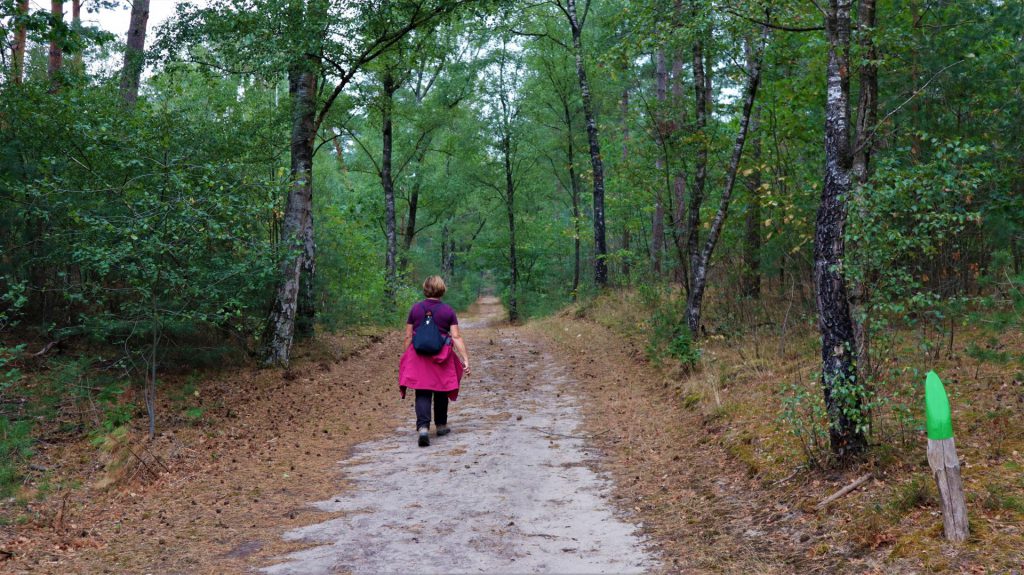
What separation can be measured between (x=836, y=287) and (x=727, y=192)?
6.32 m

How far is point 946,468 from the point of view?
4086 mm

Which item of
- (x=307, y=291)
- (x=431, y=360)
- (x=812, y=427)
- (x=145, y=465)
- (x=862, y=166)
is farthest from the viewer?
(x=307, y=291)

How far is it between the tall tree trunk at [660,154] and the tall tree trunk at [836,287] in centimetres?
628

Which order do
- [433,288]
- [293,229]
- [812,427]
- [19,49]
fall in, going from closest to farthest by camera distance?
1. [812,427]
2. [433,288]
3. [293,229]
4. [19,49]

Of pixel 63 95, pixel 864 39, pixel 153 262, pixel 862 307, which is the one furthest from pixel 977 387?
pixel 63 95

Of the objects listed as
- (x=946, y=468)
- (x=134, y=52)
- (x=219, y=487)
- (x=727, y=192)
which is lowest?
(x=219, y=487)

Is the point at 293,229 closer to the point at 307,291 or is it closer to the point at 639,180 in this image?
the point at 307,291

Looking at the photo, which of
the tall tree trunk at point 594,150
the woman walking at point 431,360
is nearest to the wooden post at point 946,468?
the woman walking at point 431,360

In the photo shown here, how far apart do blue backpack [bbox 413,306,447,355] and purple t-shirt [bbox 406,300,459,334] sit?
0.07 meters

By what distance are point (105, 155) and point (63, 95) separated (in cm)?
140

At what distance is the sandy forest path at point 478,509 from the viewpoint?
4.76 metres

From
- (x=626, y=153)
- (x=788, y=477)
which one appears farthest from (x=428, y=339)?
(x=626, y=153)

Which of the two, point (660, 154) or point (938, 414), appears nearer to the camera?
point (938, 414)

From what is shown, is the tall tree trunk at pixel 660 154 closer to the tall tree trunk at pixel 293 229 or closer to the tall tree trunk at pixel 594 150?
the tall tree trunk at pixel 594 150
